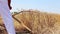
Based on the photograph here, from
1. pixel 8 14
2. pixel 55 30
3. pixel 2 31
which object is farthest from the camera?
pixel 55 30

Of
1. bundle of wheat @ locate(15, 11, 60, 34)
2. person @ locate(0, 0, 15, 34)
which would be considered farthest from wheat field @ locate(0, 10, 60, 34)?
person @ locate(0, 0, 15, 34)

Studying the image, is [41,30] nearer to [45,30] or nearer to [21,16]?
[45,30]

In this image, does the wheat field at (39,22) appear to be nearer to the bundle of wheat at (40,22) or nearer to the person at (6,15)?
the bundle of wheat at (40,22)

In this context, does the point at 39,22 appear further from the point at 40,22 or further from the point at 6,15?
the point at 6,15

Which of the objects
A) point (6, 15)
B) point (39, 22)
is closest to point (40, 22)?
point (39, 22)

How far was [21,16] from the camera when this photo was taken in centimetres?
334

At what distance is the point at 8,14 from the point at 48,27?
1.70 m

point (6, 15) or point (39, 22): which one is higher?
point (6, 15)

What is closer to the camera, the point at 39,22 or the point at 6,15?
the point at 6,15

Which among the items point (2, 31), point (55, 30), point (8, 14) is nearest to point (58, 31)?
point (55, 30)

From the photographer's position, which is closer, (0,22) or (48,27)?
(0,22)

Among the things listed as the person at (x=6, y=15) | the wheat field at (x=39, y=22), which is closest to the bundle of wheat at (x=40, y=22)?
the wheat field at (x=39, y=22)

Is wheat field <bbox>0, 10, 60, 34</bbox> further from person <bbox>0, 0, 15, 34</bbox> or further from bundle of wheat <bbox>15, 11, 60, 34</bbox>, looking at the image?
person <bbox>0, 0, 15, 34</bbox>

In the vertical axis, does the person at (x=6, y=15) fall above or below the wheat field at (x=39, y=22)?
above
